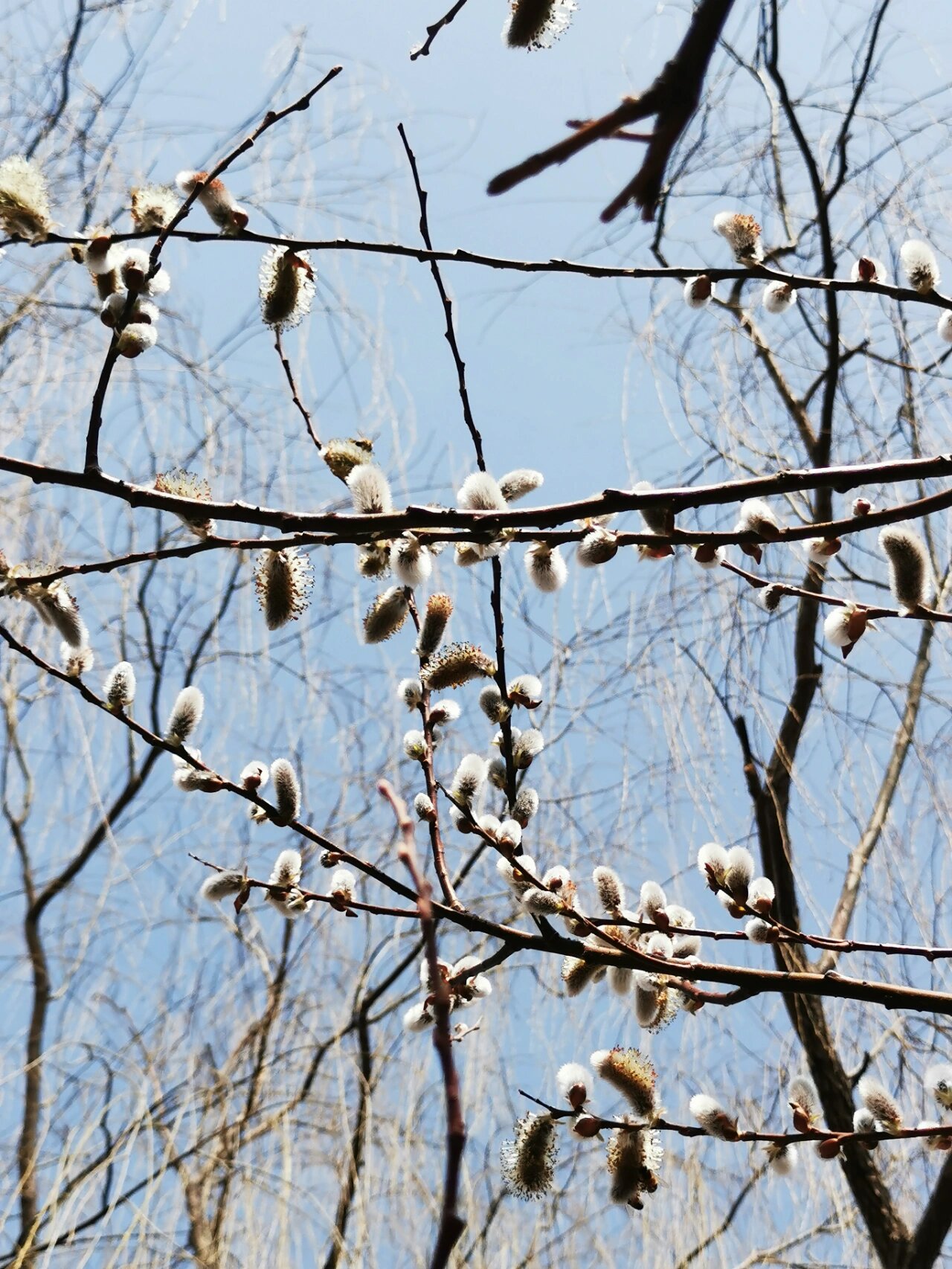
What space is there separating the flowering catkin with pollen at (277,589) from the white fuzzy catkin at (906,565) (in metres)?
0.46

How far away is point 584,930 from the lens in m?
0.91

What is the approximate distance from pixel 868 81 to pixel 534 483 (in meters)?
1.61

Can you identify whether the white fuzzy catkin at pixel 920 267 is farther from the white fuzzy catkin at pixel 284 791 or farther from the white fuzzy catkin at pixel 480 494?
the white fuzzy catkin at pixel 284 791

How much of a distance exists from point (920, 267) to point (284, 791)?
0.71m

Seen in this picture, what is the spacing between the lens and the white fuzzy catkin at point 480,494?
808mm

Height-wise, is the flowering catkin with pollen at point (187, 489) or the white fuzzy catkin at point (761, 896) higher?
the flowering catkin with pollen at point (187, 489)

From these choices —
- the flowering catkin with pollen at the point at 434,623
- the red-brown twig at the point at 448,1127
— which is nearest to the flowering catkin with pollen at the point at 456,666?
the flowering catkin with pollen at the point at 434,623

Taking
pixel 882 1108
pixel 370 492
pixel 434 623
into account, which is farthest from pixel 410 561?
pixel 882 1108

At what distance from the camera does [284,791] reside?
2.97ft

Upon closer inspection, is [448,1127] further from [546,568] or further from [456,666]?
[456,666]

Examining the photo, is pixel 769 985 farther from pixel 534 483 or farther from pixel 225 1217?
pixel 225 1217

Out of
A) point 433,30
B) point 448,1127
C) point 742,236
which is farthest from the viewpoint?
point 742,236

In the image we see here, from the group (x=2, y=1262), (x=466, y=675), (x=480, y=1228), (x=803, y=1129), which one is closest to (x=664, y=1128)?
(x=803, y=1129)

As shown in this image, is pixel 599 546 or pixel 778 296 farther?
pixel 778 296
